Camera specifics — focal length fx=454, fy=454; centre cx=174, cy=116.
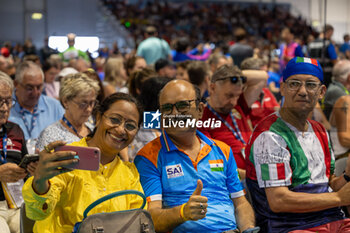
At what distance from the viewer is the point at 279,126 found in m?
2.38

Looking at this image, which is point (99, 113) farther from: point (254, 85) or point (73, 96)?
point (254, 85)

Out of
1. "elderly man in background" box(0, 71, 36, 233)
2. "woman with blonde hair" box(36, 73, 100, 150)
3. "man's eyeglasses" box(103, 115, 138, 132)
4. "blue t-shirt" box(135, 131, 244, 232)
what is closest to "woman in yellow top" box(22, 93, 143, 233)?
"man's eyeglasses" box(103, 115, 138, 132)

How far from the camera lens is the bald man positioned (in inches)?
89.0

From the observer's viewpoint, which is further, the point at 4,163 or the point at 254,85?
the point at 254,85

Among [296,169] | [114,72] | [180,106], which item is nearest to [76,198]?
[180,106]

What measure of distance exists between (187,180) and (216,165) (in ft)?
0.61

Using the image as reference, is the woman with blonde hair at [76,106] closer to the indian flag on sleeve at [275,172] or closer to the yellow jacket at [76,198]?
the yellow jacket at [76,198]

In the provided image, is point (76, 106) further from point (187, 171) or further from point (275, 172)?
point (275, 172)

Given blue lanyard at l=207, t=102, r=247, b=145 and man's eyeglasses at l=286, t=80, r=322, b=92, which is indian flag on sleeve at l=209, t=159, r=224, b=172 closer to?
man's eyeglasses at l=286, t=80, r=322, b=92

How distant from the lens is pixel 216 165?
7.77 feet

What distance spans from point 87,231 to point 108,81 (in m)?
4.12

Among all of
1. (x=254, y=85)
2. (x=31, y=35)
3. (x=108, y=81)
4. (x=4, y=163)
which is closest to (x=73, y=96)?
(x=4, y=163)

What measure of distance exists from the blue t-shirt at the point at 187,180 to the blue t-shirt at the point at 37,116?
157cm

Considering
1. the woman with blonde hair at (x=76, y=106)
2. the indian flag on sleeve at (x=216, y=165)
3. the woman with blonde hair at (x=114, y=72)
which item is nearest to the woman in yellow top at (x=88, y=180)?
the indian flag on sleeve at (x=216, y=165)
